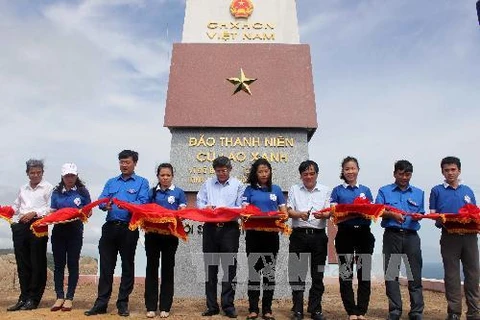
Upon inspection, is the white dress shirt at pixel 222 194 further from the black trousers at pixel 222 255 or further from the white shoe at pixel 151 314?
the white shoe at pixel 151 314

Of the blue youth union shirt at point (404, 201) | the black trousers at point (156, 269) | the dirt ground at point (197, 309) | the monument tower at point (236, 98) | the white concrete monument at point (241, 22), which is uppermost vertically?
the white concrete monument at point (241, 22)

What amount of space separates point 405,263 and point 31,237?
3.64 meters

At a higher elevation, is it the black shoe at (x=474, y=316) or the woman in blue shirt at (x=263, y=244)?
the woman in blue shirt at (x=263, y=244)

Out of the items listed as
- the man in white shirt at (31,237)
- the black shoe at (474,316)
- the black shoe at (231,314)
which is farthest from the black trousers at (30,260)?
the black shoe at (474,316)

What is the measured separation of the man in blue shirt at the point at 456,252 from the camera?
4.64 m

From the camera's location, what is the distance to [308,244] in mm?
4613

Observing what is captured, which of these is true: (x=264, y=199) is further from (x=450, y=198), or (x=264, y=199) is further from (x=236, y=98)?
(x=236, y=98)

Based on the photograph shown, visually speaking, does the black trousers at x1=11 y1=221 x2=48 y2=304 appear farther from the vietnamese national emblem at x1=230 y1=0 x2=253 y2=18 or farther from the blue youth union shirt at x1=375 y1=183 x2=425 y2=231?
the vietnamese national emblem at x1=230 y1=0 x2=253 y2=18

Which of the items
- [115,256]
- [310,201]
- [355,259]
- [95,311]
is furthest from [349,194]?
[95,311]

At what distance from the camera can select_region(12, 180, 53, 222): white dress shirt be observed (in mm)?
5180

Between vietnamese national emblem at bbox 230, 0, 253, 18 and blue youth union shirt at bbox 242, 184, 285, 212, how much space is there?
3699 mm

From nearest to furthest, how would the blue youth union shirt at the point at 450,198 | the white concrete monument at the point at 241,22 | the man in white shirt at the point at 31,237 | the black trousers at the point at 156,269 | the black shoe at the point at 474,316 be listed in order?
the black shoe at the point at 474,316, the blue youth union shirt at the point at 450,198, the black trousers at the point at 156,269, the man in white shirt at the point at 31,237, the white concrete monument at the point at 241,22

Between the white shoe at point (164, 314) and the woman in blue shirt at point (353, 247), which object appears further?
the white shoe at point (164, 314)

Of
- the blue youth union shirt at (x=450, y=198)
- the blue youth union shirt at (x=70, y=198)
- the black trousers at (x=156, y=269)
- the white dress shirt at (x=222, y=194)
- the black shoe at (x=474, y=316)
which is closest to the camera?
the black shoe at (x=474, y=316)
